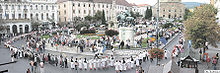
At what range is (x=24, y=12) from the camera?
5772 cm

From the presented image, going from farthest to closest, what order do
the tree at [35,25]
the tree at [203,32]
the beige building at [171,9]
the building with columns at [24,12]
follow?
the beige building at [171,9], the tree at [35,25], the building with columns at [24,12], the tree at [203,32]

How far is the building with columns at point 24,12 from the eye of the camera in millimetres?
52259

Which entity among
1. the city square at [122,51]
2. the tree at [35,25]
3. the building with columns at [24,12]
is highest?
the building with columns at [24,12]

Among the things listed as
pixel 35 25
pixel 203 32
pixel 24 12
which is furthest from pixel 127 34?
pixel 24 12

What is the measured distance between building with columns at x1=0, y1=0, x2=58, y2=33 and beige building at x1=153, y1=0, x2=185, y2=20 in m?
55.8

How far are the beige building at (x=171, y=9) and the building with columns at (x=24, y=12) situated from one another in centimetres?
5582

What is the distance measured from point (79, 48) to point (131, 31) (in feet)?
22.6

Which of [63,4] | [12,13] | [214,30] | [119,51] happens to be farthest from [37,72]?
[63,4]

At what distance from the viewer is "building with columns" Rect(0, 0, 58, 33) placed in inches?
2057

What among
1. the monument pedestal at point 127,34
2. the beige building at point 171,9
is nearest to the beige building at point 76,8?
the beige building at point 171,9

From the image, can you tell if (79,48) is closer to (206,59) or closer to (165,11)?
(206,59)

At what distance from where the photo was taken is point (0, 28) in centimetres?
4253

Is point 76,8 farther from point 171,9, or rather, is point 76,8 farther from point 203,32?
point 203,32

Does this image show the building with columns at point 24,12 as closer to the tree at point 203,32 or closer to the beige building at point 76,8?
the beige building at point 76,8
